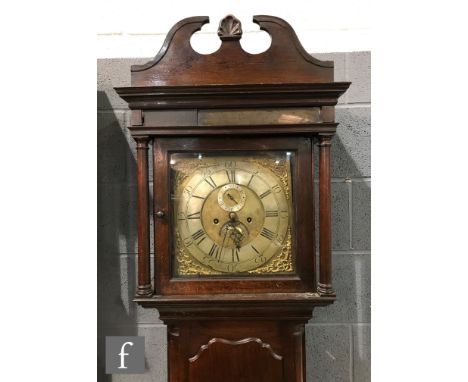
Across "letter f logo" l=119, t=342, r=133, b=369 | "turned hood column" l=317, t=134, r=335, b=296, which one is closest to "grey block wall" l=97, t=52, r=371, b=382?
"letter f logo" l=119, t=342, r=133, b=369

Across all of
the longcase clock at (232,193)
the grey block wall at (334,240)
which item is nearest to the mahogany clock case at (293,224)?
the longcase clock at (232,193)

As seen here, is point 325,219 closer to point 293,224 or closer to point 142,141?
point 293,224

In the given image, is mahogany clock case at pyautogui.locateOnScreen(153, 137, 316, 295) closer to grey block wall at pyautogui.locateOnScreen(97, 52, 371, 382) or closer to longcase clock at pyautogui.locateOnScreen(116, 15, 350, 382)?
→ longcase clock at pyautogui.locateOnScreen(116, 15, 350, 382)

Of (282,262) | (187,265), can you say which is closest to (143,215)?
(187,265)

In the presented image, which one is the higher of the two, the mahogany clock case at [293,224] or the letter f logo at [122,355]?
the mahogany clock case at [293,224]

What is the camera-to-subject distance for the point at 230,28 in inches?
34.2

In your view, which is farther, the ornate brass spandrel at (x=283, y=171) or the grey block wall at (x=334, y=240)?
the grey block wall at (x=334, y=240)

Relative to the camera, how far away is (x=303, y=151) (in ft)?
2.81

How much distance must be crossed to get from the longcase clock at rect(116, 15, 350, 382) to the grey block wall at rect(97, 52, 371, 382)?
23 centimetres

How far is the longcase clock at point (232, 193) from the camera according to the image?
0.84m

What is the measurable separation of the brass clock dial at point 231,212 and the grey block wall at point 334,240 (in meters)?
0.27

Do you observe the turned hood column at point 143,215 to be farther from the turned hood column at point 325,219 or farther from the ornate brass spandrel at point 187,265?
the turned hood column at point 325,219

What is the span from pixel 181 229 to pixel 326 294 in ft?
1.26

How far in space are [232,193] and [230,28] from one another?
410mm
